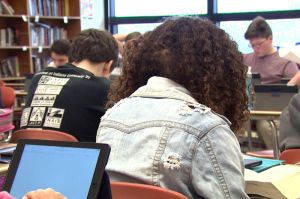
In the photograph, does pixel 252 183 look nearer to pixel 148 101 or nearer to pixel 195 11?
pixel 148 101

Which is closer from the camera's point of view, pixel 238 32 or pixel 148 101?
pixel 148 101

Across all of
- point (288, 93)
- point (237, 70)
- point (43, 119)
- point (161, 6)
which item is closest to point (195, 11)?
point (161, 6)

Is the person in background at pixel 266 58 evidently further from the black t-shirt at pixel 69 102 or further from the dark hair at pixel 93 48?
the black t-shirt at pixel 69 102

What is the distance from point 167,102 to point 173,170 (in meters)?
0.22

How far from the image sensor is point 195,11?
7.01m

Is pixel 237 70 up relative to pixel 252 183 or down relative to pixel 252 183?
up

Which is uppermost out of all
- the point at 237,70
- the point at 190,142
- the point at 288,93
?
the point at 237,70

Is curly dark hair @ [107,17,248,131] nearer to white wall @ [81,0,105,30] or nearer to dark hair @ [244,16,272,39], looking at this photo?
dark hair @ [244,16,272,39]

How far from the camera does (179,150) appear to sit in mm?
1276

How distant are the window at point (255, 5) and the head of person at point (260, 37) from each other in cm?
173

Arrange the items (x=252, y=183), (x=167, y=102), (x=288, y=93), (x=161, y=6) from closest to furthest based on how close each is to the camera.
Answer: (x=167, y=102) → (x=252, y=183) → (x=288, y=93) → (x=161, y=6)

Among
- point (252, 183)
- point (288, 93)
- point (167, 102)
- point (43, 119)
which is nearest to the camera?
Answer: point (167, 102)

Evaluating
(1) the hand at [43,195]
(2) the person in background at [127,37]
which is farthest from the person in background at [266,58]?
(1) the hand at [43,195]

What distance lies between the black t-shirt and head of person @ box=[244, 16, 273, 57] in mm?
2368
